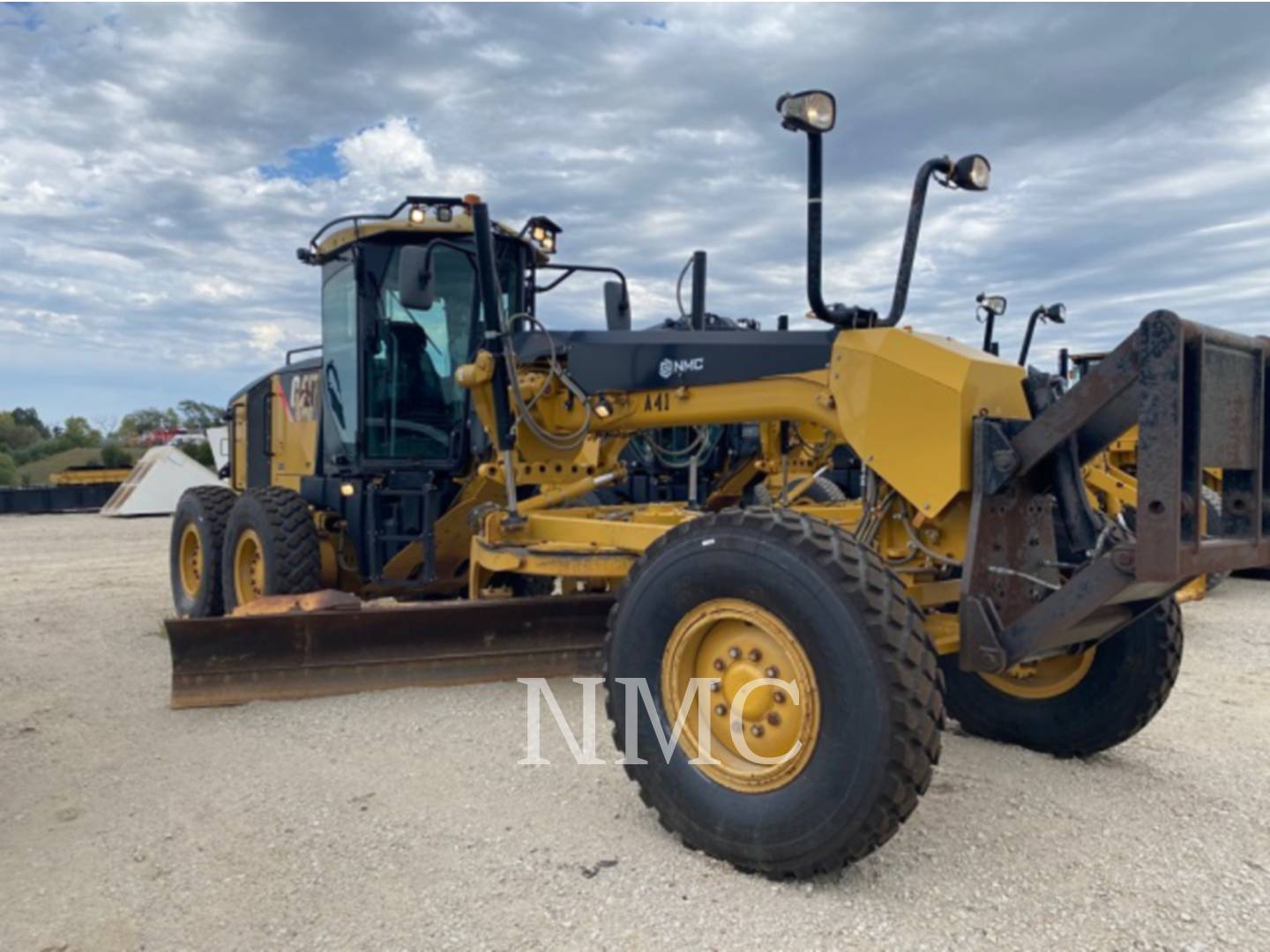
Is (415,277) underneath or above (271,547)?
above

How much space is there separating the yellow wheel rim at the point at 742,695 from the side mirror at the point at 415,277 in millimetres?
2548

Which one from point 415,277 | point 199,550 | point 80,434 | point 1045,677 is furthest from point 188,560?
point 80,434

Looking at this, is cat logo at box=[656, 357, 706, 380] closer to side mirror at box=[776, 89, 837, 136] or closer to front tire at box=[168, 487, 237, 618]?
side mirror at box=[776, 89, 837, 136]

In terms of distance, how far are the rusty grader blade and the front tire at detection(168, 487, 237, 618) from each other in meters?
2.55

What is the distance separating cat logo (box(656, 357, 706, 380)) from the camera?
181 inches

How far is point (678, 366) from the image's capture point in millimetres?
4703

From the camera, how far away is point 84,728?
4.84 m

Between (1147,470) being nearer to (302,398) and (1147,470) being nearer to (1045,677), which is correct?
(1045,677)

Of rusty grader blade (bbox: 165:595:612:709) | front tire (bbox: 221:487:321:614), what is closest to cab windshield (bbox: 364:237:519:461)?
front tire (bbox: 221:487:321:614)

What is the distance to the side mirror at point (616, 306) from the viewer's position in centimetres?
643

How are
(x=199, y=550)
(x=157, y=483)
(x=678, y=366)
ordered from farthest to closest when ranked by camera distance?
(x=157, y=483) < (x=199, y=550) < (x=678, y=366)

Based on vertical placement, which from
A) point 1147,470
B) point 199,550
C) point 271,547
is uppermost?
point 1147,470

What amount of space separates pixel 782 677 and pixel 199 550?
20.1ft

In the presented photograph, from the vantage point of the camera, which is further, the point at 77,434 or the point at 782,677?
the point at 77,434
